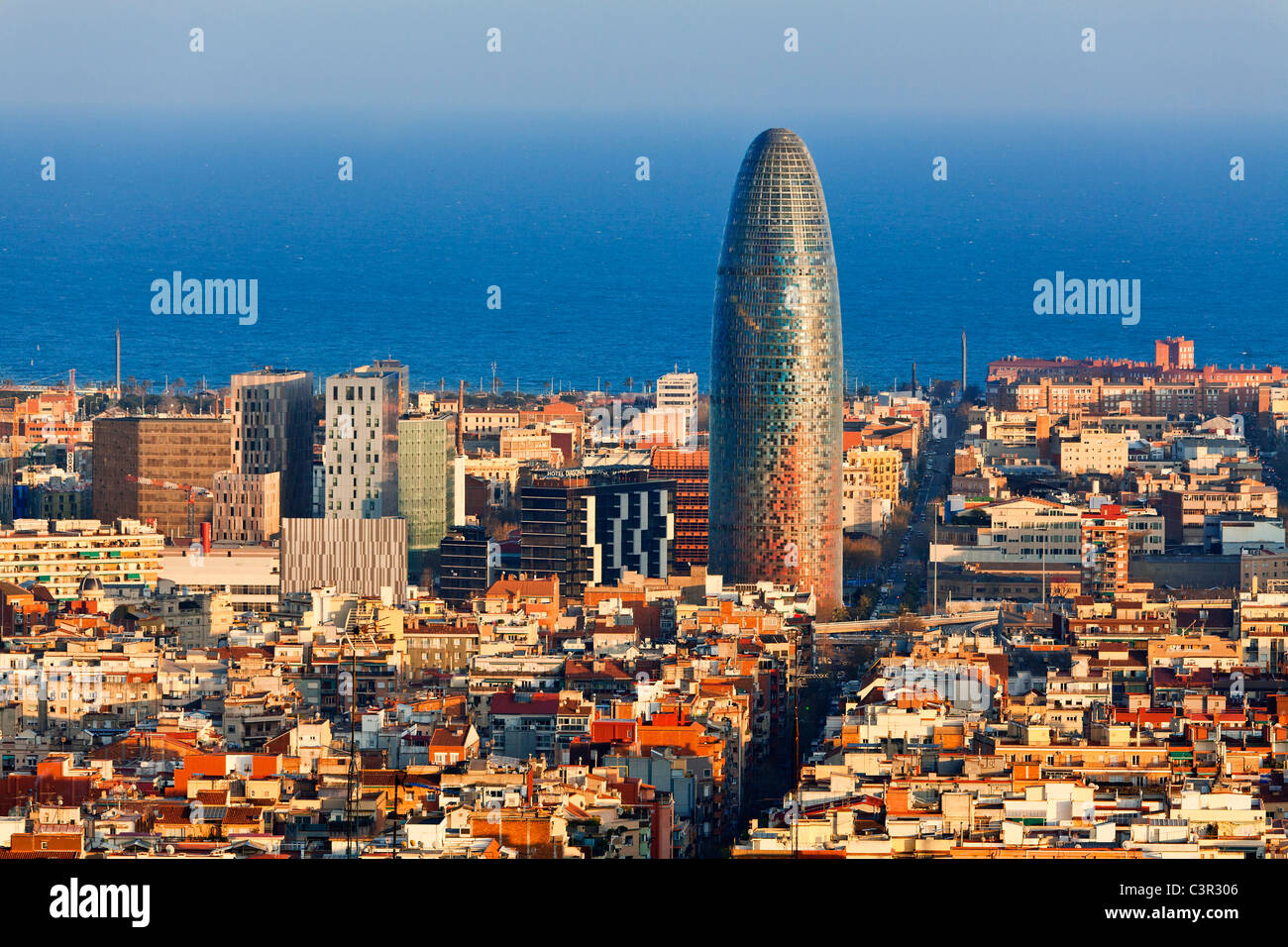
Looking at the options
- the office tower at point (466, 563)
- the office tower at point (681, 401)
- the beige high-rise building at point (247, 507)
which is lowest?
the office tower at point (466, 563)

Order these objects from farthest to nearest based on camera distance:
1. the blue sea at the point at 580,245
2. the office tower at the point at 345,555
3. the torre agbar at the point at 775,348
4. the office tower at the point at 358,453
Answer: the blue sea at the point at 580,245 < the torre agbar at the point at 775,348 < the office tower at the point at 358,453 < the office tower at the point at 345,555

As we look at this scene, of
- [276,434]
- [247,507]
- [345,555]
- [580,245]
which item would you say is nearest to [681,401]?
[276,434]

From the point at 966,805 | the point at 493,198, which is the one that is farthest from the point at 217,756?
the point at 493,198

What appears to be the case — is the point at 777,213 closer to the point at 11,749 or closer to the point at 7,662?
the point at 7,662

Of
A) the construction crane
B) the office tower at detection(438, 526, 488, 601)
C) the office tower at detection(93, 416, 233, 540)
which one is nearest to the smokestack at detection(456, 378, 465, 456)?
the office tower at detection(93, 416, 233, 540)

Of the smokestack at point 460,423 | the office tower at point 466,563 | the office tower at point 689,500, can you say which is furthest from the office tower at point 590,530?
the smokestack at point 460,423

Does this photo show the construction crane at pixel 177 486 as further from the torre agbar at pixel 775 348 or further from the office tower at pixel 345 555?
the torre agbar at pixel 775 348
